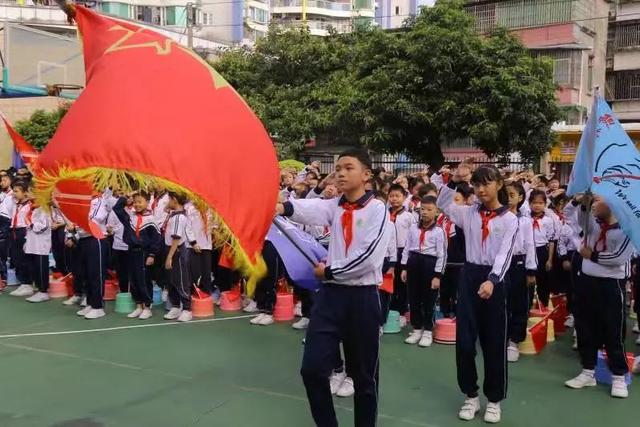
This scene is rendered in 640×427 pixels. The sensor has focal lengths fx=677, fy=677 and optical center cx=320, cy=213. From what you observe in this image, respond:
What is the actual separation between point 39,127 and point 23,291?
11630mm

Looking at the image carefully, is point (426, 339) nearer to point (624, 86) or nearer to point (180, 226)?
point (180, 226)

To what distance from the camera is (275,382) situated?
4965 millimetres

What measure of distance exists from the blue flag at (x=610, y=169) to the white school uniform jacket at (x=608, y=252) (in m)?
0.33

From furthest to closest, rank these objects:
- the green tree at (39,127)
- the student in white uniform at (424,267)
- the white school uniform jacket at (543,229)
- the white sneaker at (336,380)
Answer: the green tree at (39,127) < the white school uniform jacket at (543,229) < the student in white uniform at (424,267) < the white sneaker at (336,380)

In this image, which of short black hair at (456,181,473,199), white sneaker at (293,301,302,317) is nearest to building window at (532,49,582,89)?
white sneaker at (293,301,302,317)

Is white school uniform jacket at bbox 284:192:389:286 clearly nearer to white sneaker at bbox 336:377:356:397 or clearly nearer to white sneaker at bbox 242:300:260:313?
white sneaker at bbox 336:377:356:397

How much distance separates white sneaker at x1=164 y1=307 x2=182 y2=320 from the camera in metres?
7.06

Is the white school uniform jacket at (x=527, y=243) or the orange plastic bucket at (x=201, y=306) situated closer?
the white school uniform jacket at (x=527, y=243)

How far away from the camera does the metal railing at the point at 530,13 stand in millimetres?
21609

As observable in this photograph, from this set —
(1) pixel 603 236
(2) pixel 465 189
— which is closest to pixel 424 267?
(2) pixel 465 189

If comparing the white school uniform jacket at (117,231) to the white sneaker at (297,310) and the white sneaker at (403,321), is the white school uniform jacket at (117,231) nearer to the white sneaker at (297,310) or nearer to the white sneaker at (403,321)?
the white sneaker at (297,310)

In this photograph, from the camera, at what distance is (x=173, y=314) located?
7109mm

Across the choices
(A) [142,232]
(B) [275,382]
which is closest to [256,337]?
(B) [275,382]

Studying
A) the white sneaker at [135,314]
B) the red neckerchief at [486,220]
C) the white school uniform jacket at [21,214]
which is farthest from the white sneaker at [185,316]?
the red neckerchief at [486,220]
